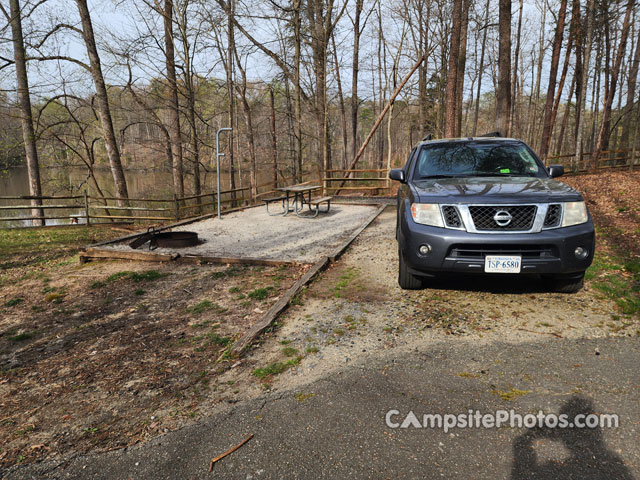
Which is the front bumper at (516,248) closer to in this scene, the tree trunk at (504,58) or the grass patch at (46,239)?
the grass patch at (46,239)

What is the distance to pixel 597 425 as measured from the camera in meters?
2.18

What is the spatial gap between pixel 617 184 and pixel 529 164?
1135 cm

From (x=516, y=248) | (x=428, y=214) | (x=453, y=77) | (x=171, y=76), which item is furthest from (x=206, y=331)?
(x=171, y=76)

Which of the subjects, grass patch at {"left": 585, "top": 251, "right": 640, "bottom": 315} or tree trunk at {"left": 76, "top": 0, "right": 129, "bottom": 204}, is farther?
tree trunk at {"left": 76, "top": 0, "right": 129, "bottom": 204}

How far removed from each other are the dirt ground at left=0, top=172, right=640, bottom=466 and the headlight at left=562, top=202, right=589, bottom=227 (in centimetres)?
97

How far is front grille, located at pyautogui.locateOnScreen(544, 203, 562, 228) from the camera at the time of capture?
3.60 m

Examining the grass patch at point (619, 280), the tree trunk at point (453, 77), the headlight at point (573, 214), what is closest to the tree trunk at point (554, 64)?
the tree trunk at point (453, 77)

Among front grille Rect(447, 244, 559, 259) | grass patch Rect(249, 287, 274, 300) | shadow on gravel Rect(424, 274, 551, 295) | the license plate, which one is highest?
front grille Rect(447, 244, 559, 259)

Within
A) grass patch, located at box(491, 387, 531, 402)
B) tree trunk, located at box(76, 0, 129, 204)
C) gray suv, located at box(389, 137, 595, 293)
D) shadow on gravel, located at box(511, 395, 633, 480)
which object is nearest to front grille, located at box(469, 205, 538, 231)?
gray suv, located at box(389, 137, 595, 293)

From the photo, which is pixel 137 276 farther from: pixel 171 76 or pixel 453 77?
pixel 171 76

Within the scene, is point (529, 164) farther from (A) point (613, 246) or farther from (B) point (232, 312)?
(B) point (232, 312)

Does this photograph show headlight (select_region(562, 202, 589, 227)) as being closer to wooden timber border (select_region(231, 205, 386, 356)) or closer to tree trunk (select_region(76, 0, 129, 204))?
wooden timber border (select_region(231, 205, 386, 356))

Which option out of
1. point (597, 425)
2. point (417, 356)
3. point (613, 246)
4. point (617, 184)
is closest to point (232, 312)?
point (417, 356)

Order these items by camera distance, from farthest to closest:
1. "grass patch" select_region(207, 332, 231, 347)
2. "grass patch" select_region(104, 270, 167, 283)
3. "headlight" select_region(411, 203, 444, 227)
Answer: "grass patch" select_region(104, 270, 167, 283) → "headlight" select_region(411, 203, 444, 227) → "grass patch" select_region(207, 332, 231, 347)
